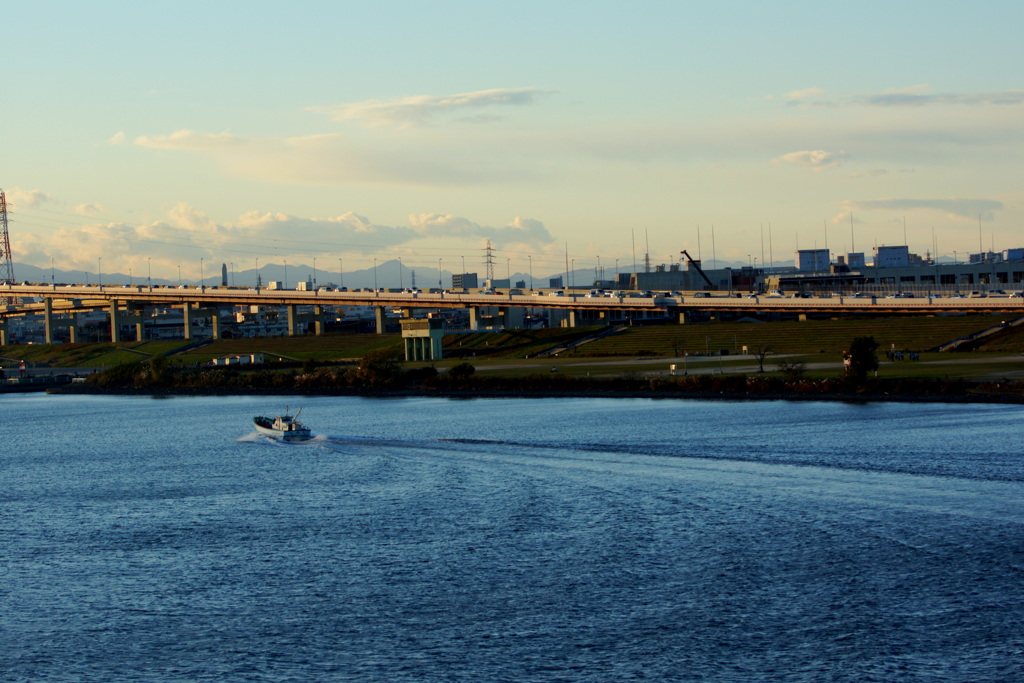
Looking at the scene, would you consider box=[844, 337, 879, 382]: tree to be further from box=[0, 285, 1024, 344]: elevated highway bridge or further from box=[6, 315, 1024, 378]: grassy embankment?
box=[0, 285, 1024, 344]: elevated highway bridge

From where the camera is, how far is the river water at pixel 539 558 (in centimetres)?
2828

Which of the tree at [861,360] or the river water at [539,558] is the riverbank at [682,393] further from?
the river water at [539,558]

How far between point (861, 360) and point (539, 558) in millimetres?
52436

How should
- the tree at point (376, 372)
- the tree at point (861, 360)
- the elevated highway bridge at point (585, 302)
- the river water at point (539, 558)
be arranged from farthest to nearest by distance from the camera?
the elevated highway bridge at point (585, 302), the tree at point (376, 372), the tree at point (861, 360), the river water at point (539, 558)

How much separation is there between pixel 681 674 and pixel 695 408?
179 feet

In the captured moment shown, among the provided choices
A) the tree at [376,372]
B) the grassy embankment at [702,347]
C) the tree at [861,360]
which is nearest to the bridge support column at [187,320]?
the grassy embankment at [702,347]

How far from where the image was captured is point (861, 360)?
274ft

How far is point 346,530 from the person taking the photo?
141ft

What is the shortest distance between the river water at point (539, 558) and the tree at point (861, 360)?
15.6 m

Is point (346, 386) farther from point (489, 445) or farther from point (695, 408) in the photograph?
point (489, 445)

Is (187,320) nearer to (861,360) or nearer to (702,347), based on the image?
(702,347)

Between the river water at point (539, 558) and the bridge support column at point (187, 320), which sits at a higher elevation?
the bridge support column at point (187, 320)

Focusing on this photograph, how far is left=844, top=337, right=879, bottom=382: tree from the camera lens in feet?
273

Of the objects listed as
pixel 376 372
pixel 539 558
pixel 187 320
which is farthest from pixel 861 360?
pixel 187 320
